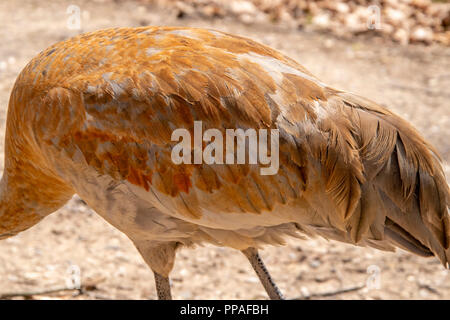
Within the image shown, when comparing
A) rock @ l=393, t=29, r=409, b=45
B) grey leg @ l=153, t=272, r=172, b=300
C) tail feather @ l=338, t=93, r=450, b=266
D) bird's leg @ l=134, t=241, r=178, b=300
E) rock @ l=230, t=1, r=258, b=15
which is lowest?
grey leg @ l=153, t=272, r=172, b=300

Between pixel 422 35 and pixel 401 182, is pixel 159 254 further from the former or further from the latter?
pixel 422 35

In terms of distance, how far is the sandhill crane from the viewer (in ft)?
9.42

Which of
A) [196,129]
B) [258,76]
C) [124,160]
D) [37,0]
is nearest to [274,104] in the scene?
[258,76]

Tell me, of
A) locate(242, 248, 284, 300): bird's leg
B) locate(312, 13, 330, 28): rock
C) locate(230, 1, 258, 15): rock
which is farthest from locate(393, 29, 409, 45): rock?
locate(242, 248, 284, 300): bird's leg

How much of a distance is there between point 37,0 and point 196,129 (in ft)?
23.2

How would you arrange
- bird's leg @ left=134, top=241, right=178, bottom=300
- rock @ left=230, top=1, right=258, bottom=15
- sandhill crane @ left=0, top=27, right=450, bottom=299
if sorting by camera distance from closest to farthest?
sandhill crane @ left=0, top=27, right=450, bottom=299 → bird's leg @ left=134, top=241, right=178, bottom=300 → rock @ left=230, top=1, right=258, bottom=15

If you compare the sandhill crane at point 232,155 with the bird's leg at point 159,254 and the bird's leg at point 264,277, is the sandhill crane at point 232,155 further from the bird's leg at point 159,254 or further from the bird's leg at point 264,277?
the bird's leg at point 264,277

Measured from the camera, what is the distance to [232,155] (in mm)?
2904

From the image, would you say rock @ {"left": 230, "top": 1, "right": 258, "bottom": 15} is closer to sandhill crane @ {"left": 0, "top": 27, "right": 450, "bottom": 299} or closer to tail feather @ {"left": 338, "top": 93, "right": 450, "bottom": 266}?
sandhill crane @ {"left": 0, "top": 27, "right": 450, "bottom": 299}

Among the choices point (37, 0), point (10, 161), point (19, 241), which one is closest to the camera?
point (10, 161)

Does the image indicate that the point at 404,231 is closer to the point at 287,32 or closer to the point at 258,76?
the point at 258,76

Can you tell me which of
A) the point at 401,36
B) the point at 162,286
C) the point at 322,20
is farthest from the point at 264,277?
the point at 322,20

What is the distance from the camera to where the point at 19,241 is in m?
4.83

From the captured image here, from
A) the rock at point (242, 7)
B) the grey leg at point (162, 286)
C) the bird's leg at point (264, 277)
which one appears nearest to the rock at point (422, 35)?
the rock at point (242, 7)
